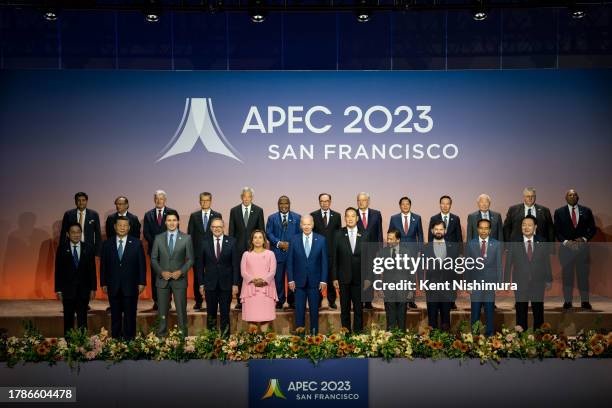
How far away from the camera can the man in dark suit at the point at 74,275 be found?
22.5 feet

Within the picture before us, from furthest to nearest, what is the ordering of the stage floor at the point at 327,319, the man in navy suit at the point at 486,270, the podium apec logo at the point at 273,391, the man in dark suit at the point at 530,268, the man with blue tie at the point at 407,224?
1. the man with blue tie at the point at 407,224
2. the stage floor at the point at 327,319
3. the man in dark suit at the point at 530,268
4. the man in navy suit at the point at 486,270
5. the podium apec logo at the point at 273,391

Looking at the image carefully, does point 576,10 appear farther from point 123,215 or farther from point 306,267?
point 123,215

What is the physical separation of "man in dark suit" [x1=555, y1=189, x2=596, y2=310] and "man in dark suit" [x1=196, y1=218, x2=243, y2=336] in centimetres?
351

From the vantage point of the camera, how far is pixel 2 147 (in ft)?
30.3

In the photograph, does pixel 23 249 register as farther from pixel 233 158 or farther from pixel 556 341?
pixel 556 341

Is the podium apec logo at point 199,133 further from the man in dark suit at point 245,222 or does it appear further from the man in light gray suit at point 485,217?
the man in light gray suit at point 485,217

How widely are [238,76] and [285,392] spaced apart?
5.10 m

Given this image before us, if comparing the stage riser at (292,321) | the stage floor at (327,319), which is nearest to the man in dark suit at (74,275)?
the stage floor at (327,319)

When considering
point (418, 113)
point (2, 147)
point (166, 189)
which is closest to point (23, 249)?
point (2, 147)

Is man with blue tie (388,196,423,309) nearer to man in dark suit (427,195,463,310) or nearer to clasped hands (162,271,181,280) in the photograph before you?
man in dark suit (427,195,463,310)

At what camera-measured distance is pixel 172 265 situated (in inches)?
273

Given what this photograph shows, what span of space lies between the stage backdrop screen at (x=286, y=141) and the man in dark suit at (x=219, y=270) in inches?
94.8

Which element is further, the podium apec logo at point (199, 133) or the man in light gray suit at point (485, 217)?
the podium apec logo at point (199, 133)

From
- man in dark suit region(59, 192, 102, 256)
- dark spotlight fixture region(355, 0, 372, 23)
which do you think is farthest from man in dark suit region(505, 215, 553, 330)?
man in dark suit region(59, 192, 102, 256)
